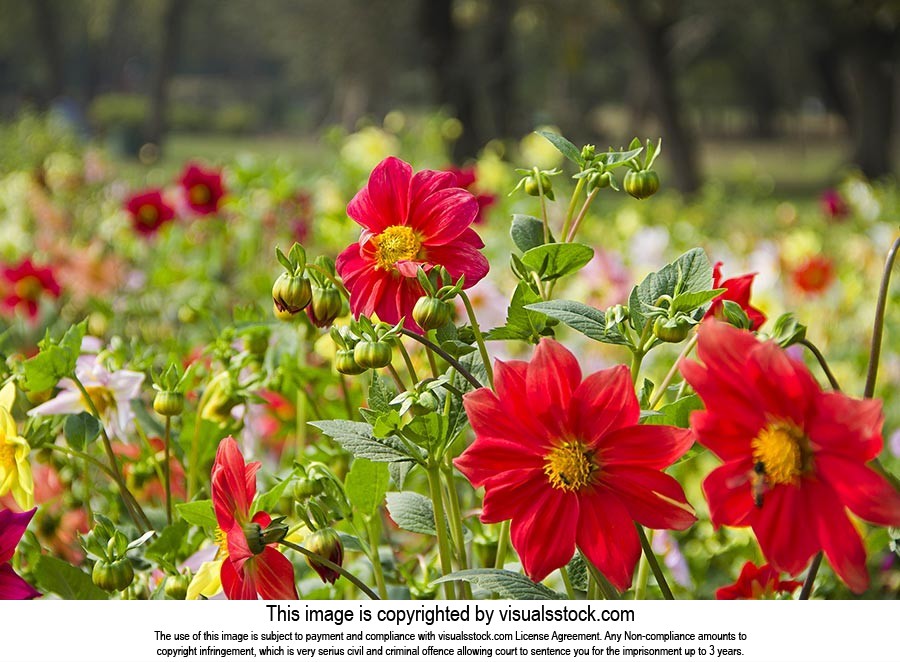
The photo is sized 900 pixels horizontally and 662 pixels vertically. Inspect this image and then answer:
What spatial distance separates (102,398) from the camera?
2.24 feet

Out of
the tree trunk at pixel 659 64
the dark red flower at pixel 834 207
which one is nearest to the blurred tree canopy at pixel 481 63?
the tree trunk at pixel 659 64

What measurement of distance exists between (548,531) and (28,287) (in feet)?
3.79

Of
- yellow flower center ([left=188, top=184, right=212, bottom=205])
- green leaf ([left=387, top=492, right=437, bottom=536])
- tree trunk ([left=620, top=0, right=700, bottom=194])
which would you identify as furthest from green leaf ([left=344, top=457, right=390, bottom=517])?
tree trunk ([left=620, top=0, right=700, bottom=194])

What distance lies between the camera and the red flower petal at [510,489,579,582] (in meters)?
0.44

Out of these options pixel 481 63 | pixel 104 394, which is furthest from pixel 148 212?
pixel 481 63

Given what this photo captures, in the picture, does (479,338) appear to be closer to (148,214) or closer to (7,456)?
(7,456)

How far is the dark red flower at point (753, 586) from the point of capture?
0.58 metres

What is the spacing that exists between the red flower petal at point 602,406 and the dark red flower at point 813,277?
1.44 metres

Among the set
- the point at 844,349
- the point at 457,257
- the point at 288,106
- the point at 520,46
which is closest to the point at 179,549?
the point at 457,257

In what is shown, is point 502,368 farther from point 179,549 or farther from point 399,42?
point 399,42

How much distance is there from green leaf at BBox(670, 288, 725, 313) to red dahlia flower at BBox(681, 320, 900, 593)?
6 cm

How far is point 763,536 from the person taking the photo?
40 centimetres

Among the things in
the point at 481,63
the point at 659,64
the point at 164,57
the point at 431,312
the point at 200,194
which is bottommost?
the point at 431,312

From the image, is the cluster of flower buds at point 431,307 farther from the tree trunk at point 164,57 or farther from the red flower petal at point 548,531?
the tree trunk at point 164,57
